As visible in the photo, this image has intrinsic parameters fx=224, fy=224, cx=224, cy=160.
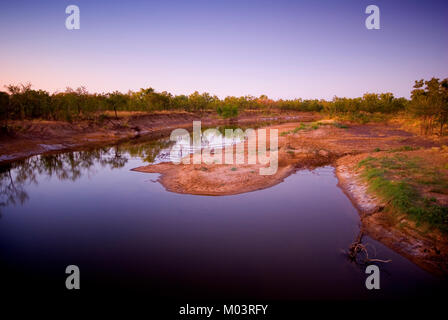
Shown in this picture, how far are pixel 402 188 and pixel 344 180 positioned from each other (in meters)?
4.77

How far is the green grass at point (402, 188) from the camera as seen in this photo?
813 centimetres

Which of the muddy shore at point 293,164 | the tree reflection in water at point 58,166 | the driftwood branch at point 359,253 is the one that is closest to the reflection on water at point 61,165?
the tree reflection in water at point 58,166

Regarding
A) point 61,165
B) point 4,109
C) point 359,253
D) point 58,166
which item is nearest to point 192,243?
point 359,253

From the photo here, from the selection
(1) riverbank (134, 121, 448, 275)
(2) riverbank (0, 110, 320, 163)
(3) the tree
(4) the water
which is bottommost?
(4) the water

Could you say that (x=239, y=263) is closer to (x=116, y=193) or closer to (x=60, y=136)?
(x=116, y=193)

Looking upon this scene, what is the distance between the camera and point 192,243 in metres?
8.77

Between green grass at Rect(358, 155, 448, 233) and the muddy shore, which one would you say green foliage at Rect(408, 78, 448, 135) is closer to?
the muddy shore

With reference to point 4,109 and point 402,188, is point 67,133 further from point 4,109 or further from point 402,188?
point 402,188

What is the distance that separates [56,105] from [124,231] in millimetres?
38048

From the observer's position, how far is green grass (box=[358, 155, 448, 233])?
8.13m

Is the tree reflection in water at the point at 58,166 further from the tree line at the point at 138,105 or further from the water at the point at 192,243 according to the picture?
the tree line at the point at 138,105

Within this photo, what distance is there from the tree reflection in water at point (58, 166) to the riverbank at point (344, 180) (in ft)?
16.9

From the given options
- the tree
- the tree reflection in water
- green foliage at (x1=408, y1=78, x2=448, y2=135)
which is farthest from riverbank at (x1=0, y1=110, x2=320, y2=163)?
green foliage at (x1=408, y1=78, x2=448, y2=135)

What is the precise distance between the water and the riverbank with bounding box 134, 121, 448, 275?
0.57 meters
